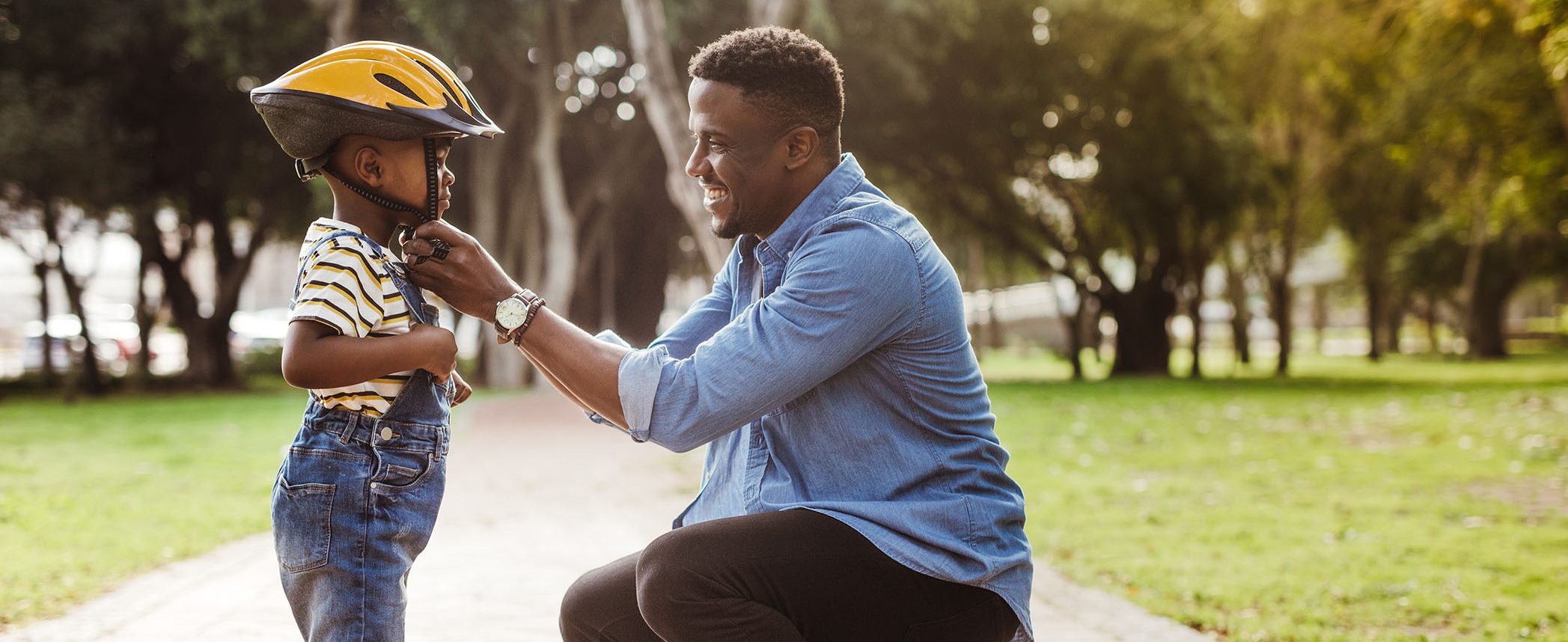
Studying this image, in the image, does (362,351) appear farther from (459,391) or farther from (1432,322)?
(1432,322)

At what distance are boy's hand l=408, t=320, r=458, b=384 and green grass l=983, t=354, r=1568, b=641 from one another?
A: 348 centimetres

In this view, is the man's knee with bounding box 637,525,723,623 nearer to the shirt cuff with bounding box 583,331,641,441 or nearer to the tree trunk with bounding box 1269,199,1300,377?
the shirt cuff with bounding box 583,331,641,441

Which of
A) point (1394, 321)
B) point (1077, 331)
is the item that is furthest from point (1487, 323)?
point (1077, 331)

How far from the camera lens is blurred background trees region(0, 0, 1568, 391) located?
1692 centimetres

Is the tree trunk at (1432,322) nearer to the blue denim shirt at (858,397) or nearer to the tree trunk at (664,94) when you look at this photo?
the tree trunk at (664,94)

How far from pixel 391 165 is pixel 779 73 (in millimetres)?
829

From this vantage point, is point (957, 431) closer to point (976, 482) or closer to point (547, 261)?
point (976, 482)

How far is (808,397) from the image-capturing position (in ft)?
7.84

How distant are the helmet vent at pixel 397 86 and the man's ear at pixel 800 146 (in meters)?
0.75

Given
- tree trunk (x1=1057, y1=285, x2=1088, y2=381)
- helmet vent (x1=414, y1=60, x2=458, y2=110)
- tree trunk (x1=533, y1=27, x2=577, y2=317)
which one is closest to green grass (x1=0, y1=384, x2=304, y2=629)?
helmet vent (x1=414, y1=60, x2=458, y2=110)

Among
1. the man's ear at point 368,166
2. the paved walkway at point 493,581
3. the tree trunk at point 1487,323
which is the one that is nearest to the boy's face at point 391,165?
the man's ear at point 368,166

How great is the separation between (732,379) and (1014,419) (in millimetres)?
13302

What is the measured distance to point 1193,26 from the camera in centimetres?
1630

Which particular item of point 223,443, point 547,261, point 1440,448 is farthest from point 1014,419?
point 547,261
